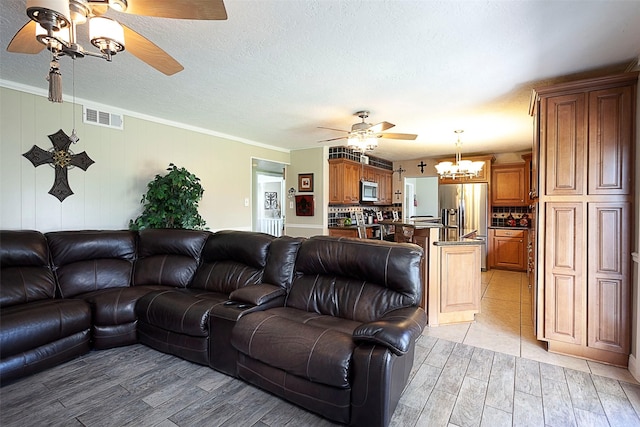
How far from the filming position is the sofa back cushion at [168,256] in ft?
11.0

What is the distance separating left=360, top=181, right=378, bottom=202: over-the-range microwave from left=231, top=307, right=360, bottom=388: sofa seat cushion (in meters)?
4.49

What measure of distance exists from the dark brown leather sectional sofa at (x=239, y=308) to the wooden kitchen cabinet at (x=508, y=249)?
4.99 m

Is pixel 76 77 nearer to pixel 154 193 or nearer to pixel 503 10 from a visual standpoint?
pixel 154 193

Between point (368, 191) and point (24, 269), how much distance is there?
5.60m

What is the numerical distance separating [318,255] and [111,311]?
1948mm

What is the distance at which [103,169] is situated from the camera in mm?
3697

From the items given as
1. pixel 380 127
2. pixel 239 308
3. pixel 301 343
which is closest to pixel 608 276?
pixel 380 127

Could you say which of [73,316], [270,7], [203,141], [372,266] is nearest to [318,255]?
[372,266]

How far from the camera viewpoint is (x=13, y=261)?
2.65 meters

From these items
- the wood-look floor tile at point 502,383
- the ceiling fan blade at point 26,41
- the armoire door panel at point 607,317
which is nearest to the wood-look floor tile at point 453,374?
the wood-look floor tile at point 502,383

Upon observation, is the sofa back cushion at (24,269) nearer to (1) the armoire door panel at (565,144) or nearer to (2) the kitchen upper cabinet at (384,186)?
(1) the armoire door panel at (565,144)

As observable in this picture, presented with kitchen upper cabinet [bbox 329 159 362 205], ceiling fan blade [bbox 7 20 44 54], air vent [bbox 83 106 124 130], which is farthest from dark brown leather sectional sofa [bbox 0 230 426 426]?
kitchen upper cabinet [bbox 329 159 362 205]

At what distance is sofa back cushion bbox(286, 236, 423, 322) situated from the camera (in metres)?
2.26

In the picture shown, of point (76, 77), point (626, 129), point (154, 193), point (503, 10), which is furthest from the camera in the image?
point (154, 193)
